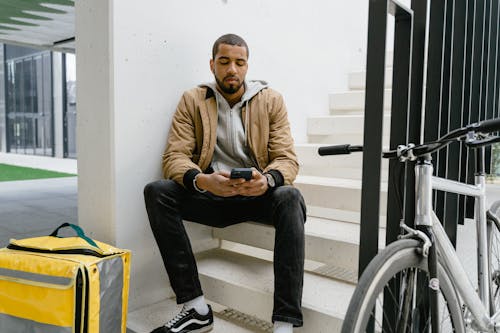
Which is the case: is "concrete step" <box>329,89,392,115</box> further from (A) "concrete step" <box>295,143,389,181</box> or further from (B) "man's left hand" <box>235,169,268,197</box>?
(B) "man's left hand" <box>235,169,268,197</box>

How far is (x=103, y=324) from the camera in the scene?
153cm

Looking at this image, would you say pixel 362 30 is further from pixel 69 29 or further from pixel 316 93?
pixel 69 29

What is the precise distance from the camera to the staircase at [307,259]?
1.75 m

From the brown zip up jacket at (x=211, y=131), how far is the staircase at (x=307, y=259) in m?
0.35

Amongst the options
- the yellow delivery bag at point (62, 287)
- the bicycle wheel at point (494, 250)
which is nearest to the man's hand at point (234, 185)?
the yellow delivery bag at point (62, 287)

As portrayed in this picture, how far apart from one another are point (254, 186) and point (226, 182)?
113 millimetres

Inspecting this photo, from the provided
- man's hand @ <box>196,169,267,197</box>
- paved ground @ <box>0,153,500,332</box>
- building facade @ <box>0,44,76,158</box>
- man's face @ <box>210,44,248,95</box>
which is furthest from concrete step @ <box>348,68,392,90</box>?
building facade @ <box>0,44,76,158</box>

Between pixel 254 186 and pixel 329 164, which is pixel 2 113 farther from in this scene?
pixel 254 186

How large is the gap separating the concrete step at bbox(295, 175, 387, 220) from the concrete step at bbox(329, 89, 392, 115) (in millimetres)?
914

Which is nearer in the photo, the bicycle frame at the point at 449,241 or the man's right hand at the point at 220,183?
the bicycle frame at the point at 449,241

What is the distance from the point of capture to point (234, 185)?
1.74 m

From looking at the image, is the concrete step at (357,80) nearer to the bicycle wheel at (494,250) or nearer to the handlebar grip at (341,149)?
the bicycle wheel at (494,250)

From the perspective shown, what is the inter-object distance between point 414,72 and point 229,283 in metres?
1.13

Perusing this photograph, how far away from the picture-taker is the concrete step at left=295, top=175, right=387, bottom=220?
84.1 inches
